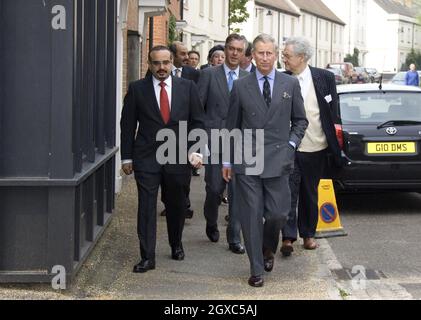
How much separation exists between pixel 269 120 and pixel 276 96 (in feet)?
0.71

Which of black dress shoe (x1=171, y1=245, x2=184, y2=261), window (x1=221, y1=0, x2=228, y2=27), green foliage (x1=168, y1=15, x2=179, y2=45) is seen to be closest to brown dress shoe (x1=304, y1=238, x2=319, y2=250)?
black dress shoe (x1=171, y1=245, x2=184, y2=261)

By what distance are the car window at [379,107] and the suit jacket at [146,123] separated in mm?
3689

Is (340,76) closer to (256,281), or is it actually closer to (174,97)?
(174,97)

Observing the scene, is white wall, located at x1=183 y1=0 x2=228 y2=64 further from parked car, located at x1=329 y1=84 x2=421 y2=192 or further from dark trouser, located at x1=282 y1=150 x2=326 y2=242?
dark trouser, located at x1=282 y1=150 x2=326 y2=242

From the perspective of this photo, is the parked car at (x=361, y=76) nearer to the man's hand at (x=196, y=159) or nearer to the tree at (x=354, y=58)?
the tree at (x=354, y=58)

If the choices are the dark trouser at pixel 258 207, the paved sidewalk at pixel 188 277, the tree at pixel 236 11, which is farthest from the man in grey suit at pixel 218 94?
the tree at pixel 236 11

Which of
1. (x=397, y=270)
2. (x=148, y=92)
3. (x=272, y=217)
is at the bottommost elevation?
(x=397, y=270)

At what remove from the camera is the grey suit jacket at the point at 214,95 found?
8695mm

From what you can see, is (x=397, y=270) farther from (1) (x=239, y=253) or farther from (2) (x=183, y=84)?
(2) (x=183, y=84)

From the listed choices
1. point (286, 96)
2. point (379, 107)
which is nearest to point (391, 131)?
point (379, 107)

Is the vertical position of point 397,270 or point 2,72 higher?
point 2,72

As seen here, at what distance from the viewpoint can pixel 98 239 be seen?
8516 mm
